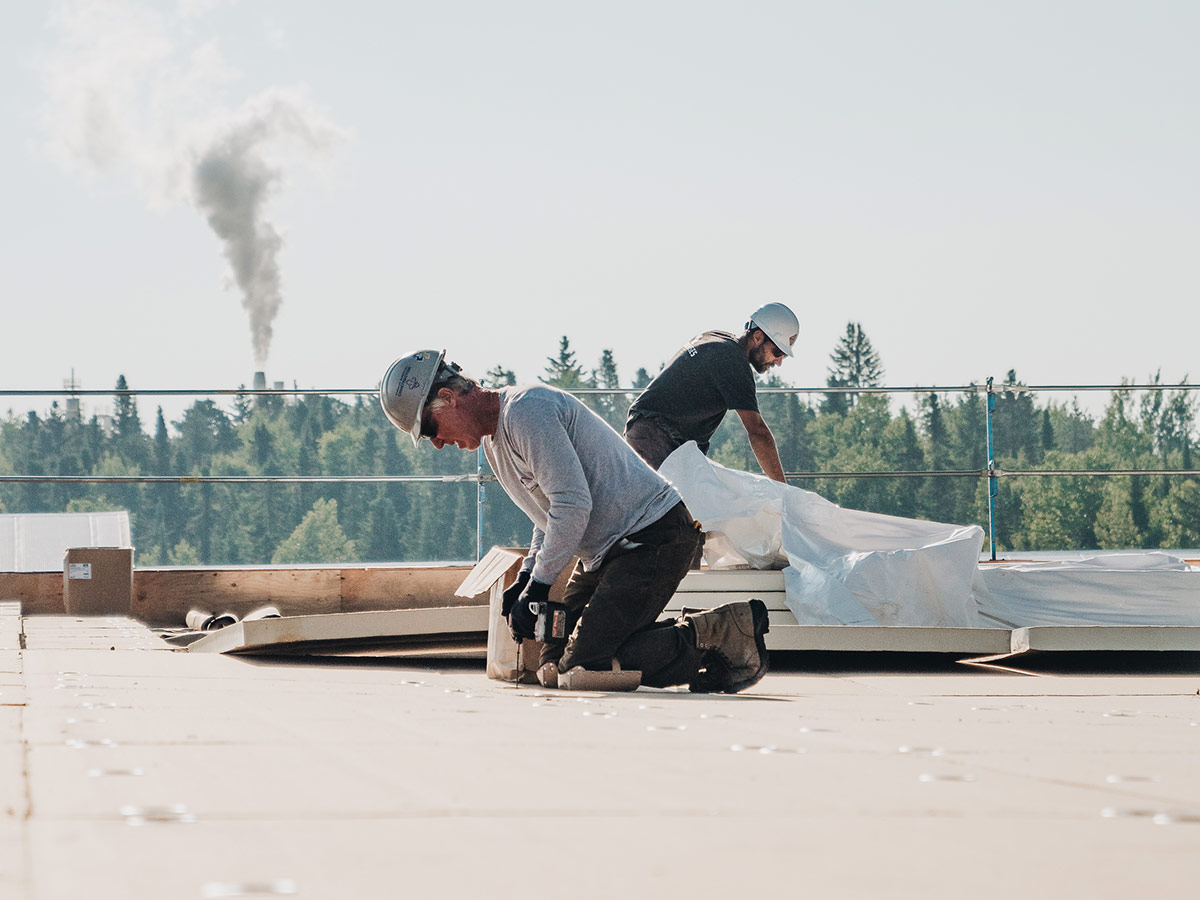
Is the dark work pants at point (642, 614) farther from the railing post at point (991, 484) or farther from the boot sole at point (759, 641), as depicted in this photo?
the railing post at point (991, 484)

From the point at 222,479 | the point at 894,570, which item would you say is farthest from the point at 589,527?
the point at 222,479

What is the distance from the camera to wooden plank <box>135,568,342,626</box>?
717 cm

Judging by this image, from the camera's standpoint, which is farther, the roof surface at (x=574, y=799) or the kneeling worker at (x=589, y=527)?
the kneeling worker at (x=589, y=527)

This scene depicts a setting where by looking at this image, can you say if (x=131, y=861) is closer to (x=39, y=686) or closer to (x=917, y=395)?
(x=39, y=686)

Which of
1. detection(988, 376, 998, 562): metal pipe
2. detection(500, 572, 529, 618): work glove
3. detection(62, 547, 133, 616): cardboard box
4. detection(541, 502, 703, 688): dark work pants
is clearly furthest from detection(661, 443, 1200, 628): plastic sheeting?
detection(62, 547, 133, 616): cardboard box

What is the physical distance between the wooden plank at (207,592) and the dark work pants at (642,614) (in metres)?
3.87

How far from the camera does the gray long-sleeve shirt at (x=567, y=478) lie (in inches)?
130

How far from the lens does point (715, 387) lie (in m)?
5.20

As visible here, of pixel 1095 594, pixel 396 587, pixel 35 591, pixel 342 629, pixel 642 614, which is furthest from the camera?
pixel 35 591

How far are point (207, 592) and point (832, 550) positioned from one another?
3.69 metres

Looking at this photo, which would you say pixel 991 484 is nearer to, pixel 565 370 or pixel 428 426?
pixel 428 426

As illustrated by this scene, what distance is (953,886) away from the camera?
35.8 inches

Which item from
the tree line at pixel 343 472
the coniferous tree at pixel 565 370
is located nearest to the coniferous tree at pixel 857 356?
the coniferous tree at pixel 565 370

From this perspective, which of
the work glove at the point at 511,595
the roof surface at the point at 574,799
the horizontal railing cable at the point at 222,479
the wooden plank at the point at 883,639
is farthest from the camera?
the horizontal railing cable at the point at 222,479
